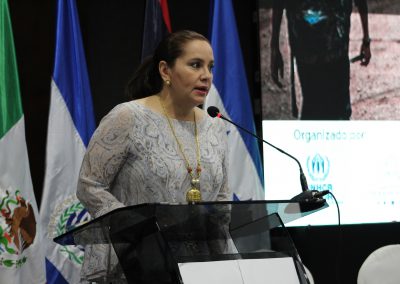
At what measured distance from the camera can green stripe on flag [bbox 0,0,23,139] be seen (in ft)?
14.1

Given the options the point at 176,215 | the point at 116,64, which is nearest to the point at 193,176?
the point at 176,215

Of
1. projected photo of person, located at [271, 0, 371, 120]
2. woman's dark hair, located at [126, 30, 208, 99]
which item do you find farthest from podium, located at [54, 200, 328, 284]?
projected photo of person, located at [271, 0, 371, 120]

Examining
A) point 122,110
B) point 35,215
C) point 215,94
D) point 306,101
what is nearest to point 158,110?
point 122,110

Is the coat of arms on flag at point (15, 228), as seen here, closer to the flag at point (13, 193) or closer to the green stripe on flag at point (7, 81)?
the flag at point (13, 193)

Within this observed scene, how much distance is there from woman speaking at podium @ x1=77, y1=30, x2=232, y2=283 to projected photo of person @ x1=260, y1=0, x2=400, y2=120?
253 cm

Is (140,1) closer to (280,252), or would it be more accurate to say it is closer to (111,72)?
(111,72)

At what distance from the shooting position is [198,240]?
82.2 inches

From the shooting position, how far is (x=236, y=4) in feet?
18.3

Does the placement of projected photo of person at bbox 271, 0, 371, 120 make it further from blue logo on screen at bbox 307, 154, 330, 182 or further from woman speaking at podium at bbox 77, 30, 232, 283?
woman speaking at podium at bbox 77, 30, 232, 283

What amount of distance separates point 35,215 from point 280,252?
2.50 metres

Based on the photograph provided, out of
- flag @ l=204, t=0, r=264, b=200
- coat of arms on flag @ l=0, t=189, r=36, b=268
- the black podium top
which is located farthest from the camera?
flag @ l=204, t=0, r=264, b=200

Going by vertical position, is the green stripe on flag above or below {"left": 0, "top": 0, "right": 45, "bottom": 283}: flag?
above

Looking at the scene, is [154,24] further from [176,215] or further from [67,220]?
[176,215]

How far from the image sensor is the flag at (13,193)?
417 centimetres
